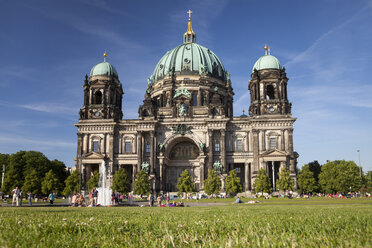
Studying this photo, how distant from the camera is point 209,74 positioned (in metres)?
77.7

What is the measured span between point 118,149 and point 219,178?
22374 millimetres

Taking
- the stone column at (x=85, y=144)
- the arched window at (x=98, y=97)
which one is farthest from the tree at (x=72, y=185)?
the arched window at (x=98, y=97)

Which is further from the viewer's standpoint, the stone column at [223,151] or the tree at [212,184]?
the stone column at [223,151]

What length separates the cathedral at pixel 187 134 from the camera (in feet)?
209

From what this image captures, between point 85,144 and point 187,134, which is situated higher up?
point 187,134

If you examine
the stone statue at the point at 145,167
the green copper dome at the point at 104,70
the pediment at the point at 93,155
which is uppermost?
the green copper dome at the point at 104,70

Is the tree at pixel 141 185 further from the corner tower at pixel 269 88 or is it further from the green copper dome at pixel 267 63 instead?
the green copper dome at pixel 267 63

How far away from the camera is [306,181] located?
57.7m

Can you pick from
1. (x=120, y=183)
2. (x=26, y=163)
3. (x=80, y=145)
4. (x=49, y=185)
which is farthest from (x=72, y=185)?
(x=26, y=163)

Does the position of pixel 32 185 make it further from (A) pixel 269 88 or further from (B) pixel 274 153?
(A) pixel 269 88

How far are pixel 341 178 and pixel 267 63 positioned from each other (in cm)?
3239

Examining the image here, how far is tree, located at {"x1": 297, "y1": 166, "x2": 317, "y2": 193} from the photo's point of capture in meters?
57.8

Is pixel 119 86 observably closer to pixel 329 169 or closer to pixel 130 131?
pixel 130 131

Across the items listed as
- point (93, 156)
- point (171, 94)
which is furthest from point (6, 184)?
point (171, 94)
